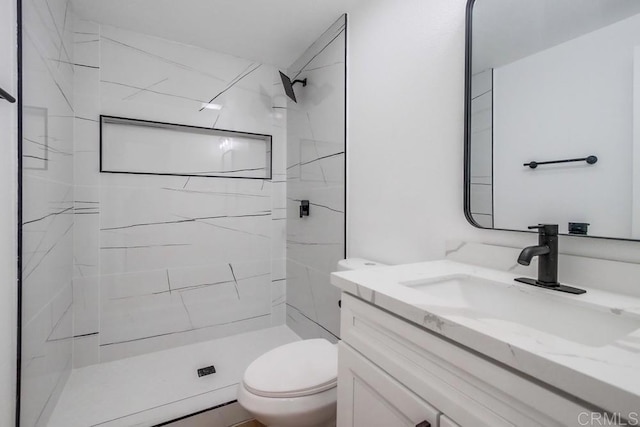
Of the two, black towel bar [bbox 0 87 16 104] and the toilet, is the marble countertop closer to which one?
the toilet

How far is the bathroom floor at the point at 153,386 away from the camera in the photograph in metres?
1.50

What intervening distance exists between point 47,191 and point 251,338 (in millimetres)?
1650

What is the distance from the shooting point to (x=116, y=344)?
201 cm

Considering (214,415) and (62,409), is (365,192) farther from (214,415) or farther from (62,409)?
(62,409)

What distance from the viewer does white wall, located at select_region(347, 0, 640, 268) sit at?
46.1 inches

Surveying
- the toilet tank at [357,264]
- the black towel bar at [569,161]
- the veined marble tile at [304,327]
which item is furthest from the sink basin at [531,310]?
the veined marble tile at [304,327]

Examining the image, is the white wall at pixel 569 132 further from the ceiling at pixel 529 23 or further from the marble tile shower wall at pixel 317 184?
the marble tile shower wall at pixel 317 184

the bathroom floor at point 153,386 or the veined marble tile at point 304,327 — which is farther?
the veined marble tile at point 304,327

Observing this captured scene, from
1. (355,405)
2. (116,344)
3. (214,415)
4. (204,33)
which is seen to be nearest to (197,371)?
(214,415)

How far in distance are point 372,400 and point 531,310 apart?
498 mm

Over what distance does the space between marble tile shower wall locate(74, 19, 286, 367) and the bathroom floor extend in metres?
0.14

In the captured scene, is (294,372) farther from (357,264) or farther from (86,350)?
(86,350)

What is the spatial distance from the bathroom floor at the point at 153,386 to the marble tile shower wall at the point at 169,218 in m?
0.14

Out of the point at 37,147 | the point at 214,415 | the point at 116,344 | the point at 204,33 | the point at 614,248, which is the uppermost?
the point at 204,33
